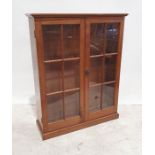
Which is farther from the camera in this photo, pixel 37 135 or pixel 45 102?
pixel 37 135

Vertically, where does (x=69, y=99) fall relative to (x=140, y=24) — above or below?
below

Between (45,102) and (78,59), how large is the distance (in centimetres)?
55

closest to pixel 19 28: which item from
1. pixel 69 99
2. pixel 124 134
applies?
pixel 69 99

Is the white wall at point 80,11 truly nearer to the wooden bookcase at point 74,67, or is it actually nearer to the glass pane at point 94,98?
the wooden bookcase at point 74,67

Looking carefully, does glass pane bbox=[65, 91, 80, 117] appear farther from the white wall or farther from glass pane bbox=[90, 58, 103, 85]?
the white wall

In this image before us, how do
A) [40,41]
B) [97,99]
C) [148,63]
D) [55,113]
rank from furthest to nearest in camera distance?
1. [148,63]
2. [97,99]
3. [55,113]
4. [40,41]

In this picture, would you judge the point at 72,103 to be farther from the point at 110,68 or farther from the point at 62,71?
the point at 110,68

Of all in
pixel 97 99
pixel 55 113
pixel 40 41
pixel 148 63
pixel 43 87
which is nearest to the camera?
pixel 40 41

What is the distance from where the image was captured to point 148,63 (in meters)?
2.33

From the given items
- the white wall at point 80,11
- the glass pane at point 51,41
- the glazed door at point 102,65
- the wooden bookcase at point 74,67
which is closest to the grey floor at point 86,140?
the wooden bookcase at point 74,67

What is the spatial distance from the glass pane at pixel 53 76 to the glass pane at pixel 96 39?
15.7 inches

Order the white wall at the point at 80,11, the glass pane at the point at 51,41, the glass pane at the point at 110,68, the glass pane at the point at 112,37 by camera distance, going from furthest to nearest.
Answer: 1. the white wall at the point at 80,11
2. the glass pane at the point at 110,68
3. the glass pane at the point at 112,37
4. the glass pane at the point at 51,41

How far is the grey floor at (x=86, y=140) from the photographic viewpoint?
178cm
